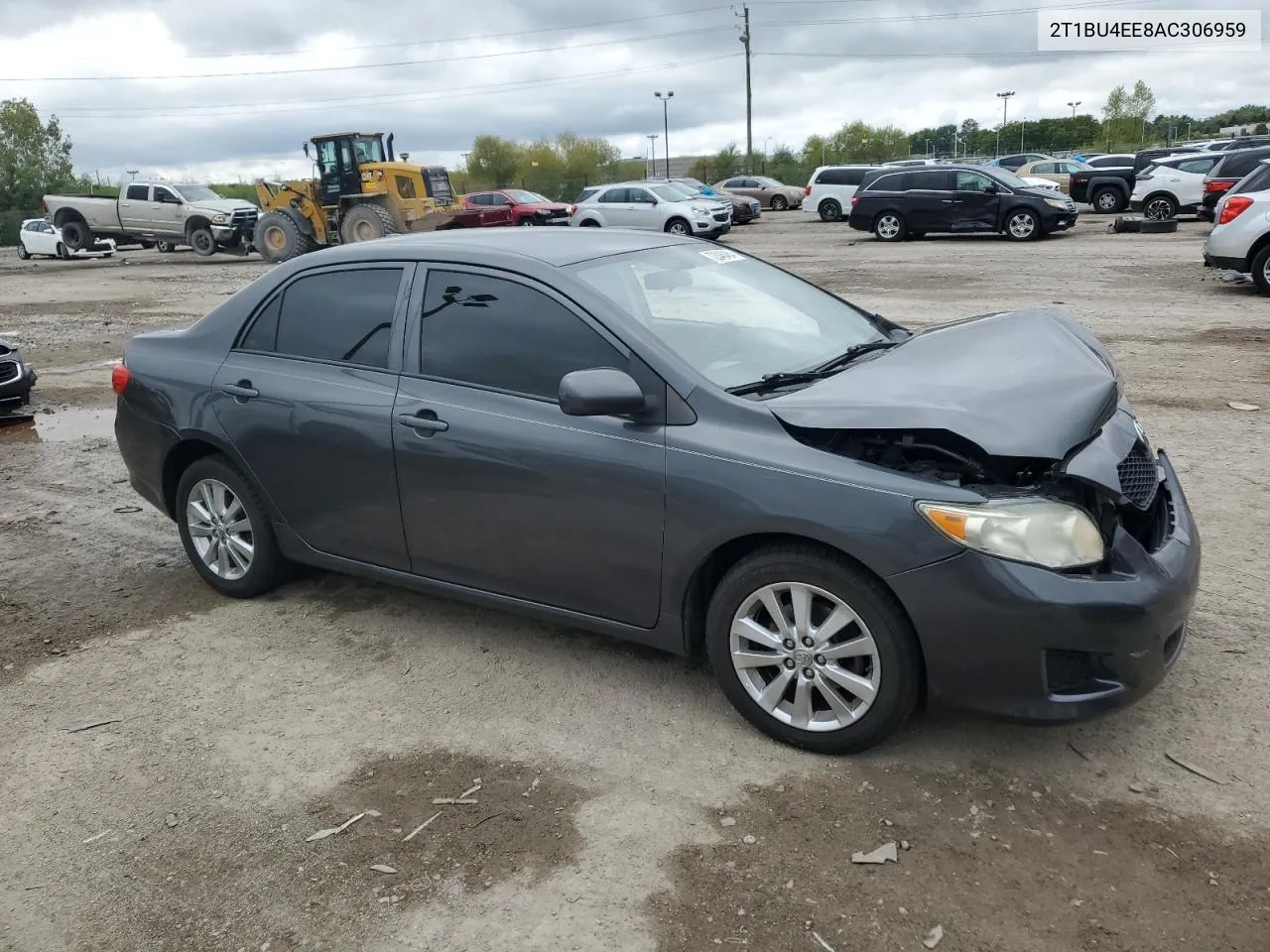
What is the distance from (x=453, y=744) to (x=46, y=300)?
67.4ft

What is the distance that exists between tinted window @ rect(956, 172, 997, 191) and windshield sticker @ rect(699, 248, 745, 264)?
20.1 metres

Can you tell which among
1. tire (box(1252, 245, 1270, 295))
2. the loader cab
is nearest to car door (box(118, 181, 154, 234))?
the loader cab

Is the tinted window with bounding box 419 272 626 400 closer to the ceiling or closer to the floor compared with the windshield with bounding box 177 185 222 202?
closer to the floor

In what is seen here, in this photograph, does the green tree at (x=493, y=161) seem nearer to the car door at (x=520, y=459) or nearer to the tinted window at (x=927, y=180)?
the tinted window at (x=927, y=180)

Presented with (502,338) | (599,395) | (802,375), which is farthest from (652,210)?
(599,395)

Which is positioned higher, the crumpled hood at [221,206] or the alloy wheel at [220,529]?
the crumpled hood at [221,206]

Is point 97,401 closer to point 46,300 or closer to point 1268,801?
point 1268,801

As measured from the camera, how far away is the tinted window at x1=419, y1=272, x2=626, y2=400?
12.3 feet

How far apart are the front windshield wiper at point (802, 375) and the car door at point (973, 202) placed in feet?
67.0

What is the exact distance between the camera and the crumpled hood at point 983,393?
10.3ft

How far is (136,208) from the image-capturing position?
101 feet

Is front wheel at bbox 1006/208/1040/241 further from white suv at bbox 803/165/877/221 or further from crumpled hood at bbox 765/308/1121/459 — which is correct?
crumpled hood at bbox 765/308/1121/459

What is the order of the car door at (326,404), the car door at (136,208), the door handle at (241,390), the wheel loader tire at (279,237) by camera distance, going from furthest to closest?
the car door at (136,208) → the wheel loader tire at (279,237) → the door handle at (241,390) → the car door at (326,404)

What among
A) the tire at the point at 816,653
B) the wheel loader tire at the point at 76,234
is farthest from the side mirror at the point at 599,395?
the wheel loader tire at the point at 76,234
